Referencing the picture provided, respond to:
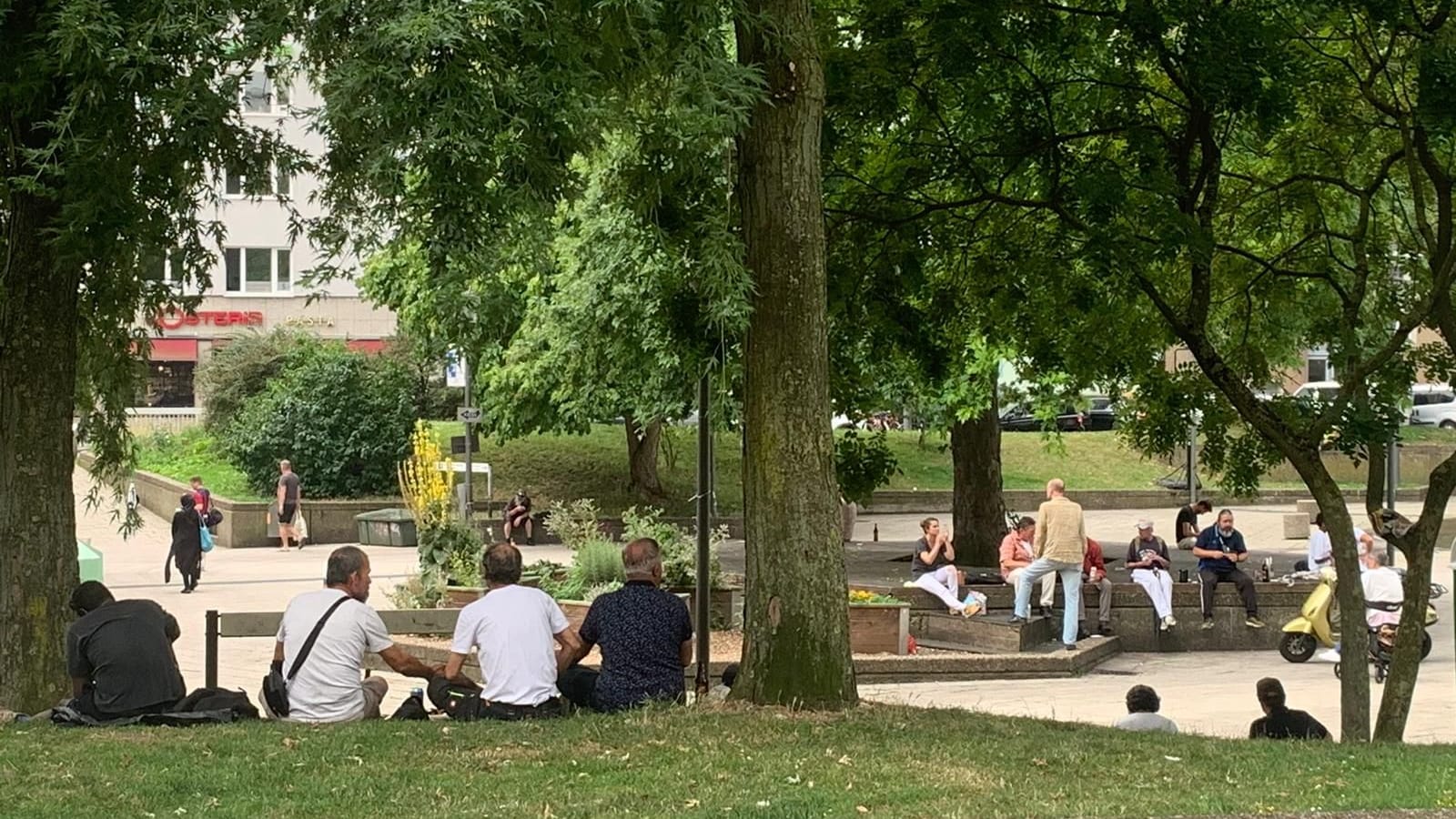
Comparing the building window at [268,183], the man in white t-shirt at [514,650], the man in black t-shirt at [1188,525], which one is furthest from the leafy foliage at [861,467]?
the man in black t-shirt at [1188,525]

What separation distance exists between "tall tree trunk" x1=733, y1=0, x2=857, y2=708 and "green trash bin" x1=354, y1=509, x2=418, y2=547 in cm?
2586

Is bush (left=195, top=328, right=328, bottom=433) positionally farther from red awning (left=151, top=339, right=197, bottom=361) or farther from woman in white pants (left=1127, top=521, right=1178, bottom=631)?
woman in white pants (left=1127, top=521, right=1178, bottom=631)

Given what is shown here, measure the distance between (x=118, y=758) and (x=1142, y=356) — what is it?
982 centimetres

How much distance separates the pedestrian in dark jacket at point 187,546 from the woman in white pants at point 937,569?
10.3 meters

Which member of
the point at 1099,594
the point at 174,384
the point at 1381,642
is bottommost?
the point at 1381,642

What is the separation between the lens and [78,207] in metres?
10.3

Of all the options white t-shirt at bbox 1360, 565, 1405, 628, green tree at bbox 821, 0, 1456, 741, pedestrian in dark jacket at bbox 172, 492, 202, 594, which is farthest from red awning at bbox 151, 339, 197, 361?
green tree at bbox 821, 0, 1456, 741

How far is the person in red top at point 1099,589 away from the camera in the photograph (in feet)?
67.5

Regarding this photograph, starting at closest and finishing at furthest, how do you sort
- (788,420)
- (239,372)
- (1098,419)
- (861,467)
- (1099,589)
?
(788,420) < (861,467) < (1099,589) < (239,372) < (1098,419)

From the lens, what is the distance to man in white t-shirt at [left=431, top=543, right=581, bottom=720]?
30.8ft

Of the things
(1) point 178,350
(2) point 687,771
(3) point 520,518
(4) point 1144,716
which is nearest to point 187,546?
(3) point 520,518

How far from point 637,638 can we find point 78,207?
3.97 m

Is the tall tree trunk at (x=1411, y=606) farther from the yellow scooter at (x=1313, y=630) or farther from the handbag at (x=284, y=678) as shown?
the handbag at (x=284, y=678)

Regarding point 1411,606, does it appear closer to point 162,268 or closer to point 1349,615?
point 1349,615
